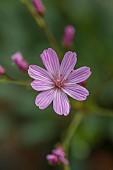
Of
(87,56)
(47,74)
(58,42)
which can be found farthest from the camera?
(58,42)

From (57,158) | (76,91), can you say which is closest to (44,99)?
(76,91)

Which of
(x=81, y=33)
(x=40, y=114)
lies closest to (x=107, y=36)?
(x=81, y=33)

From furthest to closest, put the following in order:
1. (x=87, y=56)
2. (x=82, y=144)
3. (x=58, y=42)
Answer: (x=58, y=42) → (x=87, y=56) → (x=82, y=144)

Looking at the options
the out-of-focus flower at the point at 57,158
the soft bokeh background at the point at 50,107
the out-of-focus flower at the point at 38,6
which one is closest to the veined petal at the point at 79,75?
the out-of-focus flower at the point at 57,158

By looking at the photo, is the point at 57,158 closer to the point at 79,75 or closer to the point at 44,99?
the point at 44,99

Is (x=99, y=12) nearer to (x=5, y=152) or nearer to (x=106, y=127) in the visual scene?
(x=106, y=127)

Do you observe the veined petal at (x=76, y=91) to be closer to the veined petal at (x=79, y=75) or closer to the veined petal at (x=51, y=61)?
the veined petal at (x=79, y=75)

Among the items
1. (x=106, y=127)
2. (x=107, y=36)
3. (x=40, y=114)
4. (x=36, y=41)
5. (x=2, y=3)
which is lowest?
(x=106, y=127)

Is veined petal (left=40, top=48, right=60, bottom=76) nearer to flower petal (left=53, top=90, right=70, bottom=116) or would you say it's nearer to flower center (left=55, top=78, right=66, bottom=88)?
flower center (left=55, top=78, right=66, bottom=88)

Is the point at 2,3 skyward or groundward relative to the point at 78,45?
skyward

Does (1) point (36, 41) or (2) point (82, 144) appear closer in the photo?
(2) point (82, 144)
